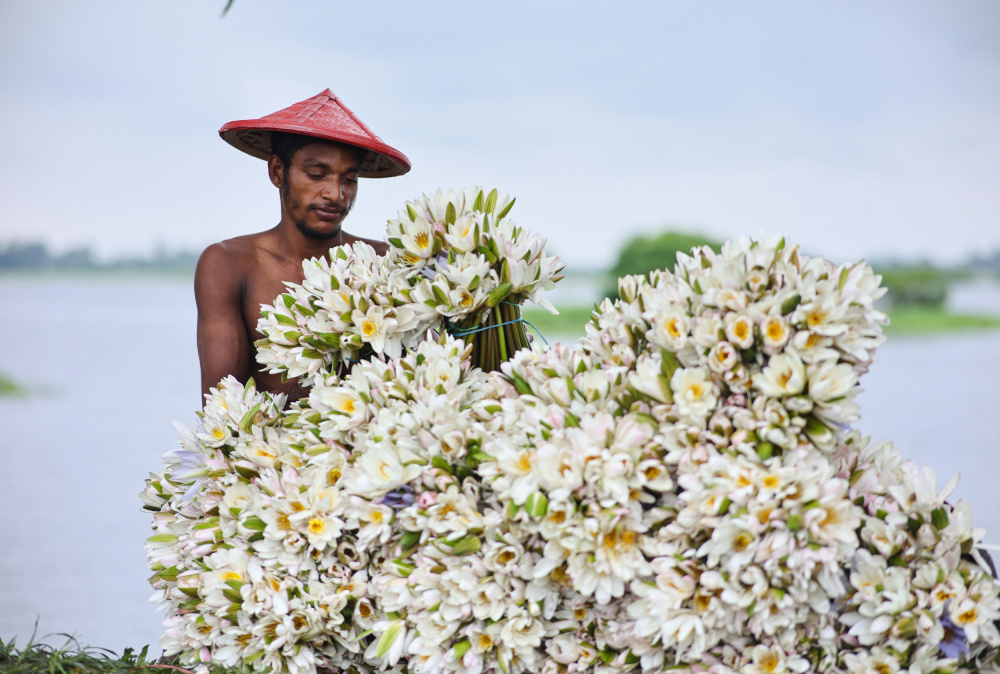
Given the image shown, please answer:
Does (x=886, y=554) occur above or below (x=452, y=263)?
below

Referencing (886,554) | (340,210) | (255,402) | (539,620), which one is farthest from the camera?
(340,210)

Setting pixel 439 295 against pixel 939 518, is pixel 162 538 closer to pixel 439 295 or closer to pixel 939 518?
pixel 439 295

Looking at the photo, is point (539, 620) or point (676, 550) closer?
point (676, 550)

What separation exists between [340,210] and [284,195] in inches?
6.7

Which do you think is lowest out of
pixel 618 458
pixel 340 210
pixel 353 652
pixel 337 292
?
pixel 353 652

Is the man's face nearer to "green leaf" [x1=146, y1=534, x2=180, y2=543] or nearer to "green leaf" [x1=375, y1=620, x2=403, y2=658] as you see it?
"green leaf" [x1=146, y1=534, x2=180, y2=543]

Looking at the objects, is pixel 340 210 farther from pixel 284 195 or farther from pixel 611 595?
pixel 611 595

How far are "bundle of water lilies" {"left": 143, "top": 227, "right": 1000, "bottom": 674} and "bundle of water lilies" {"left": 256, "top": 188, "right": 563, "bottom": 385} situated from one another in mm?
126

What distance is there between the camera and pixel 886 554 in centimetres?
132

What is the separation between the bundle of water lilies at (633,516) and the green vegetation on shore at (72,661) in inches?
6.8

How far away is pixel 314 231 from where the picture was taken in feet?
7.82

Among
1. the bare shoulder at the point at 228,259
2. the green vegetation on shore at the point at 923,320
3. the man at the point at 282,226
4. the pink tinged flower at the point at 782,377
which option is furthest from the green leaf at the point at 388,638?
the green vegetation on shore at the point at 923,320

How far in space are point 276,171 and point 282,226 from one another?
16cm

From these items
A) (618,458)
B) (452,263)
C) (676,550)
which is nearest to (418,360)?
(452,263)
